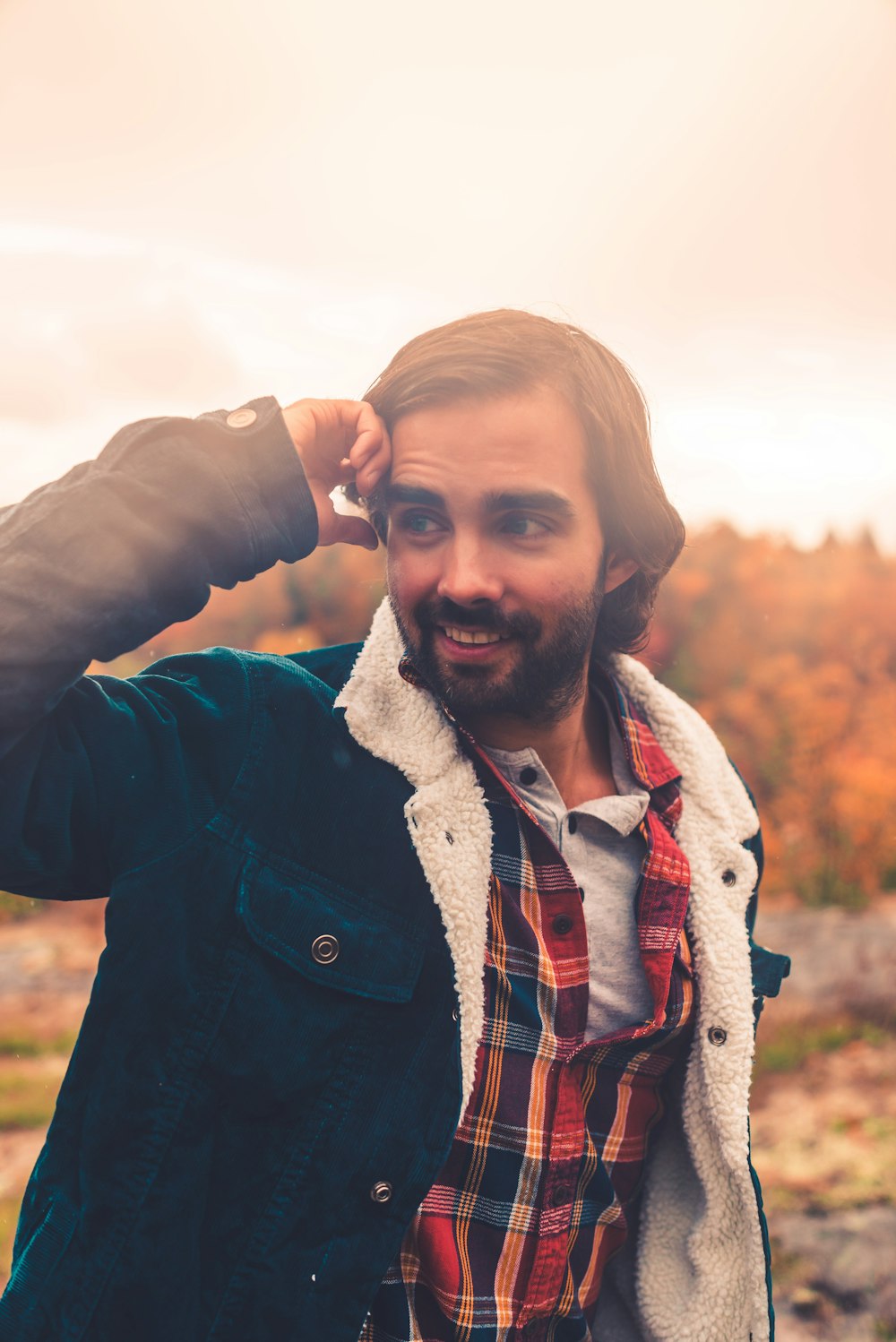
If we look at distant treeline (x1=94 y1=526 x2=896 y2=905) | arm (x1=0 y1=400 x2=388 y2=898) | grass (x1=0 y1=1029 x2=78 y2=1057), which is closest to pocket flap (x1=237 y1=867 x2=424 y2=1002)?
arm (x1=0 y1=400 x2=388 y2=898)

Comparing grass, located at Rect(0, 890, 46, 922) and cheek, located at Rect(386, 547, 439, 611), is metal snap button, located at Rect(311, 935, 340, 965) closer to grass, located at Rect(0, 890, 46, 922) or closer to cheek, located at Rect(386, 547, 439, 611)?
cheek, located at Rect(386, 547, 439, 611)

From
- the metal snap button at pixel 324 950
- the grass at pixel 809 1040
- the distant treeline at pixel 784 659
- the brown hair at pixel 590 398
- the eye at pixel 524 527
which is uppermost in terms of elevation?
the distant treeline at pixel 784 659

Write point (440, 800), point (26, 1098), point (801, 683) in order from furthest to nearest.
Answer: point (801, 683)
point (26, 1098)
point (440, 800)

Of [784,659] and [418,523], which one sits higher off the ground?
[784,659]

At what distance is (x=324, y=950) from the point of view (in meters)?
1.57

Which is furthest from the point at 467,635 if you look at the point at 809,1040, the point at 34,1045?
the point at 34,1045

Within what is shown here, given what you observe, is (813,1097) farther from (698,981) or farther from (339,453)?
(339,453)

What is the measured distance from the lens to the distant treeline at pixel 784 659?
970 cm

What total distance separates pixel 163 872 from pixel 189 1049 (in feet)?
0.92

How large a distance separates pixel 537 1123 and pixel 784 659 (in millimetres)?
12463

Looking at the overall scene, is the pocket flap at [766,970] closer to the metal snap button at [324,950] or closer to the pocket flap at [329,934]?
the pocket flap at [329,934]

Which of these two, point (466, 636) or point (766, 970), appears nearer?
point (466, 636)

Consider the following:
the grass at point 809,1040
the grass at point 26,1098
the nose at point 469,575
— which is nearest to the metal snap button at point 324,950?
the nose at point 469,575

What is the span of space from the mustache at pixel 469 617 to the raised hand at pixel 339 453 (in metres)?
0.17
